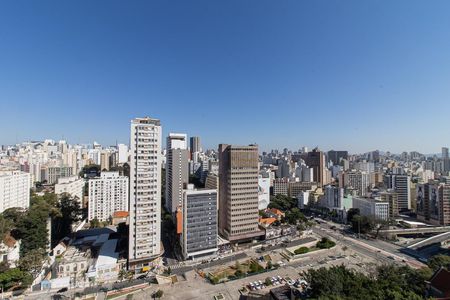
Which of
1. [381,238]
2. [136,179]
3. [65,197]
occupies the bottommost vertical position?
[381,238]

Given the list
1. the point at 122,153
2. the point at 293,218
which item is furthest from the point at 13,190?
the point at 122,153

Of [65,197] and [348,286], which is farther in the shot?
[65,197]

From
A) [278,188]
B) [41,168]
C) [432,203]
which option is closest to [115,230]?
[278,188]

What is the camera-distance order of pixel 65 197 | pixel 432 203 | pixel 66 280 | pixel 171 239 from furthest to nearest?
pixel 432 203
pixel 65 197
pixel 171 239
pixel 66 280

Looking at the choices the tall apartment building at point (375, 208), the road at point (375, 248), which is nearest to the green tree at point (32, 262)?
the road at point (375, 248)

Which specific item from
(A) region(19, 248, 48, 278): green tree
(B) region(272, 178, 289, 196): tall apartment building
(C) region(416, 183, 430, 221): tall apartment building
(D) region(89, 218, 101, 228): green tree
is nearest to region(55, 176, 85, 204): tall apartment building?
(D) region(89, 218, 101, 228): green tree

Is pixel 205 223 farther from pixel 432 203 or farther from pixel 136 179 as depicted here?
pixel 432 203
